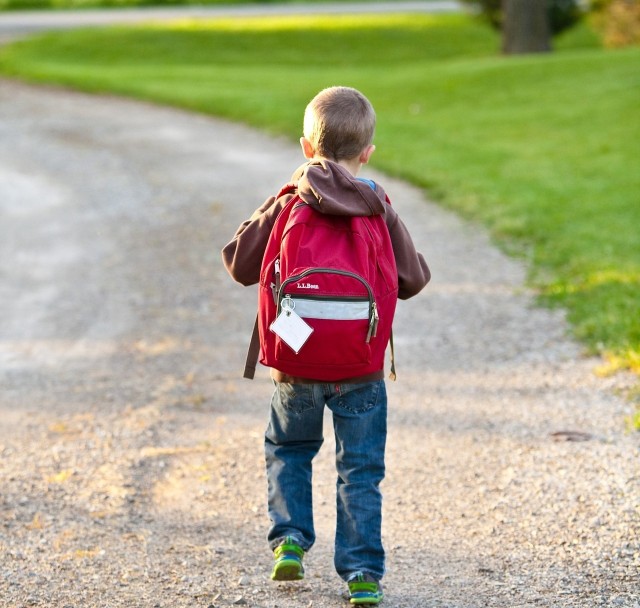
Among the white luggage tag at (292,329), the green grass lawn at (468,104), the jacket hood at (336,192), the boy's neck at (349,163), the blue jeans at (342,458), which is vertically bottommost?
the green grass lawn at (468,104)

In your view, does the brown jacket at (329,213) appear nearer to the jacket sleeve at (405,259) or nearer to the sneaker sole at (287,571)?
the jacket sleeve at (405,259)

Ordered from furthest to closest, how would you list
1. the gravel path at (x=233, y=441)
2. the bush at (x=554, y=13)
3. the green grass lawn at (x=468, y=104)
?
the bush at (x=554, y=13) → the green grass lawn at (x=468, y=104) → the gravel path at (x=233, y=441)

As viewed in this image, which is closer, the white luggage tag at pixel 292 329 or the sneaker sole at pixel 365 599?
the white luggage tag at pixel 292 329

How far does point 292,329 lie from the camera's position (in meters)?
2.99

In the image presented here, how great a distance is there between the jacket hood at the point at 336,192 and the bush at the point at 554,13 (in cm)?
2082

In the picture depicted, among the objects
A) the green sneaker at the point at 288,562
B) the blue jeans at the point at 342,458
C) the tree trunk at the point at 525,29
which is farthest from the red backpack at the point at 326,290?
the tree trunk at the point at 525,29

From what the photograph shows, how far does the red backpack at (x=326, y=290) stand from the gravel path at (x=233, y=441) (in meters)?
0.81

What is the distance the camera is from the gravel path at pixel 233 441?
3488 mm

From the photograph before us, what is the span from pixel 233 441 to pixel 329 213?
198cm

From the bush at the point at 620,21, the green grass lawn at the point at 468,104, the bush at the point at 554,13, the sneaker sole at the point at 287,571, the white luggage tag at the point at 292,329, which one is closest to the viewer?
the white luggage tag at the point at 292,329

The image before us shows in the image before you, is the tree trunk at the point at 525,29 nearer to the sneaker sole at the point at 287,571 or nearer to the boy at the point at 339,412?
the boy at the point at 339,412

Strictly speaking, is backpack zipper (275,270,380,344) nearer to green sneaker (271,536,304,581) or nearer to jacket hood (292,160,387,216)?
jacket hood (292,160,387,216)

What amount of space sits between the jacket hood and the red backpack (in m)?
0.04

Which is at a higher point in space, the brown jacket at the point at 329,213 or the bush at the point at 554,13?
the brown jacket at the point at 329,213
